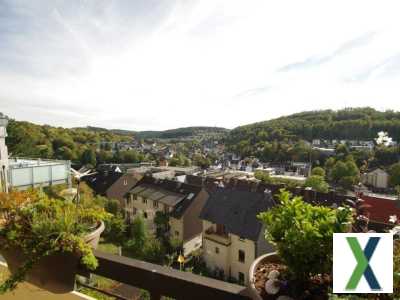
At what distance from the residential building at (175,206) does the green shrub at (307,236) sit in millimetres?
15763

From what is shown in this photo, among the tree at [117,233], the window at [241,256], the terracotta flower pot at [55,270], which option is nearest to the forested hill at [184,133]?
the tree at [117,233]

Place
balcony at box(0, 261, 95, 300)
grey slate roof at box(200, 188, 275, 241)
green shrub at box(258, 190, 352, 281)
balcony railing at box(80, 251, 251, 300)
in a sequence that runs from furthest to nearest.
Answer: grey slate roof at box(200, 188, 275, 241) → balcony at box(0, 261, 95, 300) → balcony railing at box(80, 251, 251, 300) → green shrub at box(258, 190, 352, 281)

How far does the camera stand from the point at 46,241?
1351mm

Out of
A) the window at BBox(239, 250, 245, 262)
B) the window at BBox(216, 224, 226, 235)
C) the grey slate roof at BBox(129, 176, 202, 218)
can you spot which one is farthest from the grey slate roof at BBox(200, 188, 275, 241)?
the grey slate roof at BBox(129, 176, 202, 218)

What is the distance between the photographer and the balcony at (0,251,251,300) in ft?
3.30

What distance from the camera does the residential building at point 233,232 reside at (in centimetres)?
1175

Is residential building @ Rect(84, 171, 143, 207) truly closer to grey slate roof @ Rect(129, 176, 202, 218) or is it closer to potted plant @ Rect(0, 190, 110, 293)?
grey slate roof @ Rect(129, 176, 202, 218)

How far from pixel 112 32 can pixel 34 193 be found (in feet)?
10.1

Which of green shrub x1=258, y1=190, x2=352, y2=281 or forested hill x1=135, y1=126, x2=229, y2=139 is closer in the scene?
green shrub x1=258, y1=190, x2=352, y2=281

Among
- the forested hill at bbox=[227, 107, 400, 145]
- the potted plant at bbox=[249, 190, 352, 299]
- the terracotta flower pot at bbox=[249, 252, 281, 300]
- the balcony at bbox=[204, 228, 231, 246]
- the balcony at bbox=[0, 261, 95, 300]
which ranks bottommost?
the balcony at bbox=[204, 228, 231, 246]

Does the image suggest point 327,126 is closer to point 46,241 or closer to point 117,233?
point 117,233

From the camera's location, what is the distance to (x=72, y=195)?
204 centimetres

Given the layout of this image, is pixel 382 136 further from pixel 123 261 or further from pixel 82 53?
pixel 82 53

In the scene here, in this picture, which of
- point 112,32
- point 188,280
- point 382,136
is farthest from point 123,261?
point 112,32
